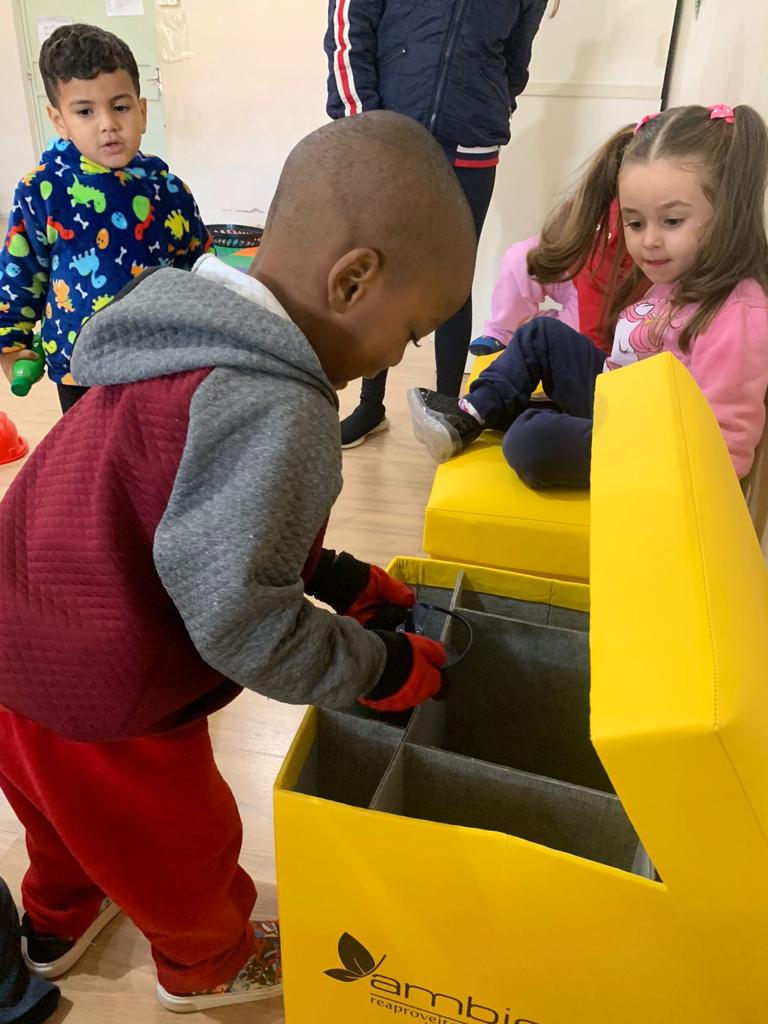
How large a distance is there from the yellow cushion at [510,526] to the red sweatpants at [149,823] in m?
0.53

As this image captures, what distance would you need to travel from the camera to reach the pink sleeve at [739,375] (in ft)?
3.78

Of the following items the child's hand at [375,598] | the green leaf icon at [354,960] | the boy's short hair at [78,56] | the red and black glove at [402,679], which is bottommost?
the green leaf icon at [354,960]

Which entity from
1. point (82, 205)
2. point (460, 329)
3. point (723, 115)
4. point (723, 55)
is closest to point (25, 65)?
point (460, 329)

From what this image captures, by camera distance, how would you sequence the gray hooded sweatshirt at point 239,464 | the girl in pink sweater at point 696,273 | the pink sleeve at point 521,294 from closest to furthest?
the gray hooded sweatshirt at point 239,464
the girl in pink sweater at point 696,273
the pink sleeve at point 521,294

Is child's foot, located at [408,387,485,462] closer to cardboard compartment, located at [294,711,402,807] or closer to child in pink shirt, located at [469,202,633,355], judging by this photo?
child in pink shirt, located at [469,202,633,355]

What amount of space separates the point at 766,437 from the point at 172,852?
1051mm

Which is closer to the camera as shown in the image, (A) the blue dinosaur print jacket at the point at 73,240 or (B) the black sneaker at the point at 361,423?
(A) the blue dinosaur print jacket at the point at 73,240

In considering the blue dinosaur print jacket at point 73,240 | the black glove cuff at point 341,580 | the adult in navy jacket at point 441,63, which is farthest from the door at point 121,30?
the black glove cuff at point 341,580

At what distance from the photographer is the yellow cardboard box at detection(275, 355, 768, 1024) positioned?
0.42 m

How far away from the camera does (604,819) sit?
684 mm

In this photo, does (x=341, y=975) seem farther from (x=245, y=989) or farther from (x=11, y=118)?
(x=11, y=118)

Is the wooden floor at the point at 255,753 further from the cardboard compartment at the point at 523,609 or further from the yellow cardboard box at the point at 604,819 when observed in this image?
the cardboard compartment at the point at 523,609

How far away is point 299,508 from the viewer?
0.59 meters

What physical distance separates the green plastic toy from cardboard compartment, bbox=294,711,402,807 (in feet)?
2.66
